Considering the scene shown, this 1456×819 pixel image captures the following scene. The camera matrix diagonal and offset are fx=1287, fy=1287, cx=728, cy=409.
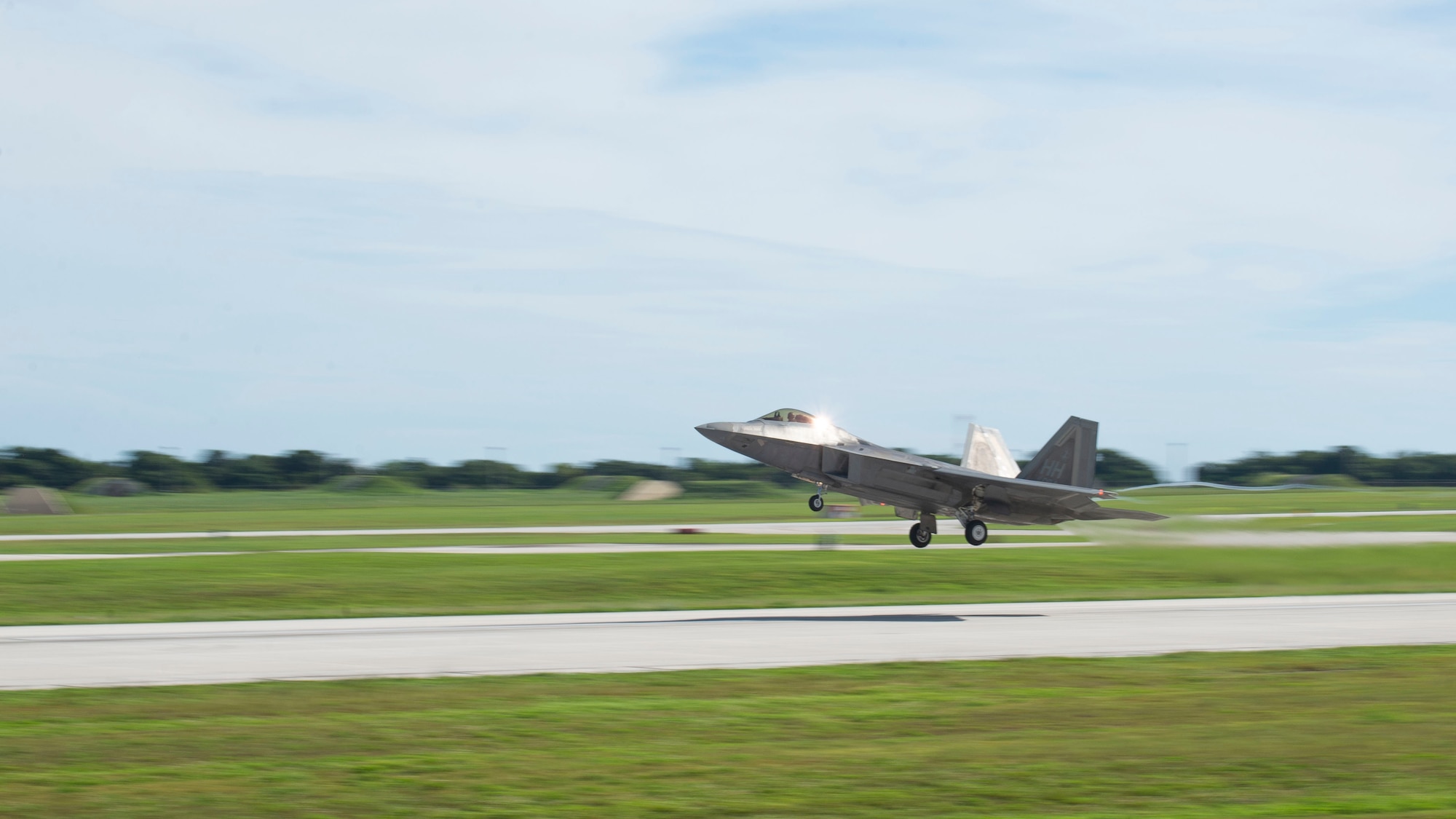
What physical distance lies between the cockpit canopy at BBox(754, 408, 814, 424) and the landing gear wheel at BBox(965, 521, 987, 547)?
5.87m

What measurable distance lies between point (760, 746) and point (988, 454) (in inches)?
1158

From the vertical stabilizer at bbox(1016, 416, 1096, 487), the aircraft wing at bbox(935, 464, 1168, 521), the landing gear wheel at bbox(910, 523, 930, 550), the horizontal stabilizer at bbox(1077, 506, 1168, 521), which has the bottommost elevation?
the landing gear wheel at bbox(910, 523, 930, 550)

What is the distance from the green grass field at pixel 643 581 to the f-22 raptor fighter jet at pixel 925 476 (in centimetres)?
124

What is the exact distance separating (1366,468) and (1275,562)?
114099mm

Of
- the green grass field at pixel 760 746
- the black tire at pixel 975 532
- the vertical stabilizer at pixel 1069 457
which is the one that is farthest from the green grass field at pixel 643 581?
the green grass field at pixel 760 746

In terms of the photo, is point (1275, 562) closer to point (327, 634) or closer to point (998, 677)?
point (998, 677)

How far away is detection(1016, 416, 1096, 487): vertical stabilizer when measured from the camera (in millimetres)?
37125

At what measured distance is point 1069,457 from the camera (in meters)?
37.2

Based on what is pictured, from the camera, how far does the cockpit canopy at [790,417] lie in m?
33.2

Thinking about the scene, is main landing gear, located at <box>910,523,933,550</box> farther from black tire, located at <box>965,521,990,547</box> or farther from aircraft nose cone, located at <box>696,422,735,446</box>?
aircraft nose cone, located at <box>696,422,735,446</box>

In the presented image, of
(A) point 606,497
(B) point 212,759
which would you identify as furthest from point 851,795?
(A) point 606,497

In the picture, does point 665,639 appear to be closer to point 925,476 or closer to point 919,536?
point 925,476

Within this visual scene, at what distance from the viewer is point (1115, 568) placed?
32719 millimetres

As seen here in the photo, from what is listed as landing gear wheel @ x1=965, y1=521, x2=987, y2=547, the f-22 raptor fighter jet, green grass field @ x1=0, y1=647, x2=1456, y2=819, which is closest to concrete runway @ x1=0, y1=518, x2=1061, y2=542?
the f-22 raptor fighter jet
